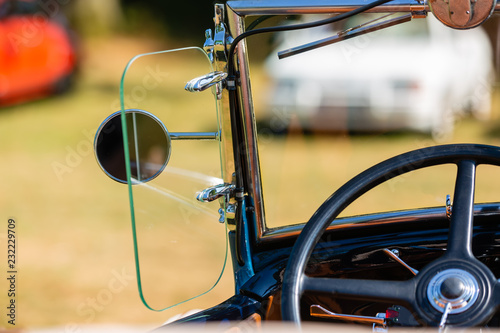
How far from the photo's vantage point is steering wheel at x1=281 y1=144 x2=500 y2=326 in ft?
4.25

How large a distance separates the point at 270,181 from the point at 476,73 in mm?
2749

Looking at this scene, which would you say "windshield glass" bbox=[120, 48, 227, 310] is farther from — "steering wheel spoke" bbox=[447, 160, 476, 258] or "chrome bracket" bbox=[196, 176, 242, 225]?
"steering wheel spoke" bbox=[447, 160, 476, 258]

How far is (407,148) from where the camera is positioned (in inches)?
69.4

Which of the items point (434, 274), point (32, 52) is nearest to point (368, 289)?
point (434, 274)

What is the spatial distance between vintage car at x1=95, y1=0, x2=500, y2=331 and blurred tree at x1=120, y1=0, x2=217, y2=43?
28.1 ft

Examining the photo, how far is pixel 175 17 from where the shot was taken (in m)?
10.5

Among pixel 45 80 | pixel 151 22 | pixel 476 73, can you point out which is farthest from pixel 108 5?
pixel 476 73

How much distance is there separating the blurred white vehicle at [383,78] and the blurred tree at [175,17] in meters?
4.93

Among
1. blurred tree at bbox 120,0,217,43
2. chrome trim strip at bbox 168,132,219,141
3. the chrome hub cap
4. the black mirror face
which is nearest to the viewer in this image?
the chrome hub cap

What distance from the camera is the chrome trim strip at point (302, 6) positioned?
161cm

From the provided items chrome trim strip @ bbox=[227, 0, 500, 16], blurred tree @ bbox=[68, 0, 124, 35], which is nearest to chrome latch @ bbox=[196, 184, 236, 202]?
chrome trim strip @ bbox=[227, 0, 500, 16]

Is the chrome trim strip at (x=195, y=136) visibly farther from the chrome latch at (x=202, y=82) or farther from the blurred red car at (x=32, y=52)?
the blurred red car at (x=32, y=52)

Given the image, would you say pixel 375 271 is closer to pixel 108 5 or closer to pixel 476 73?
pixel 476 73

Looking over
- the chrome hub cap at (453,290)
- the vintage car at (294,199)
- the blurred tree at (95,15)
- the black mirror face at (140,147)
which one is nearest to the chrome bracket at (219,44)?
the vintage car at (294,199)
